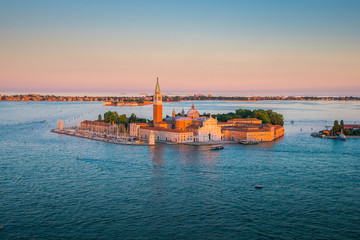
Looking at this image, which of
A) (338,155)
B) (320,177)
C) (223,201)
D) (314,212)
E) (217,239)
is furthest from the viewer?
(338,155)

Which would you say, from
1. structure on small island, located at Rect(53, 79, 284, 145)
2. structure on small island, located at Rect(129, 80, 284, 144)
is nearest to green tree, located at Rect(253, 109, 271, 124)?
structure on small island, located at Rect(53, 79, 284, 145)

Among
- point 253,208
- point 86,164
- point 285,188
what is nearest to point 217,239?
point 253,208

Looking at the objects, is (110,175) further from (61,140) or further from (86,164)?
(61,140)

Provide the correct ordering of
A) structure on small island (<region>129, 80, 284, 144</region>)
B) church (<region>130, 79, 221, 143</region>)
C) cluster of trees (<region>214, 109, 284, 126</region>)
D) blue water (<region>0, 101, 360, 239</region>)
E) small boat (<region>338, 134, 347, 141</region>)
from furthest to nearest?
cluster of trees (<region>214, 109, 284, 126</region>) → small boat (<region>338, 134, 347, 141</region>) → structure on small island (<region>129, 80, 284, 144</region>) → church (<region>130, 79, 221, 143</region>) → blue water (<region>0, 101, 360, 239</region>)

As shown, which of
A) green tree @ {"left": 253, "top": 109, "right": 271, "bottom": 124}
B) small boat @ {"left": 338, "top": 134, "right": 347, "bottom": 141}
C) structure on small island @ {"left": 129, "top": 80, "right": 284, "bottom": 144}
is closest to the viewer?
structure on small island @ {"left": 129, "top": 80, "right": 284, "bottom": 144}

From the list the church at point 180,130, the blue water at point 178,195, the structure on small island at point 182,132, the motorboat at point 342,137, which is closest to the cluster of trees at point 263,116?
the structure on small island at point 182,132

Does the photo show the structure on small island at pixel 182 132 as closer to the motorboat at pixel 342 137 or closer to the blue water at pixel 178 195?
the motorboat at pixel 342 137

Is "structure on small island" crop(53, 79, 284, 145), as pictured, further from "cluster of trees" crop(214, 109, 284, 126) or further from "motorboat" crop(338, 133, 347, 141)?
"cluster of trees" crop(214, 109, 284, 126)
